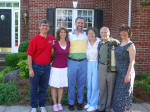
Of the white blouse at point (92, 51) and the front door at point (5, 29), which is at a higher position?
the front door at point (5, 29)

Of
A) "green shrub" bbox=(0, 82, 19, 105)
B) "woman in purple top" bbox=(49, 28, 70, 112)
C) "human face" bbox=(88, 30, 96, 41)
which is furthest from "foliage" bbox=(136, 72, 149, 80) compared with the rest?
"green shrub" bbox=(0, 82, 19, 105)

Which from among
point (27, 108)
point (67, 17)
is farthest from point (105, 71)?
point (67, 17)

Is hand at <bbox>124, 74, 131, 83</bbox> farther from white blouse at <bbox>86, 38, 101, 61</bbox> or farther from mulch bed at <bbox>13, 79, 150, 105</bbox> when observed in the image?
mulch bed at <bbox>13, 79, 150, 105</bbox>

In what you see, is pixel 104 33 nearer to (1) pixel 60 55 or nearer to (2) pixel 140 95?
(1) pixel 60 55

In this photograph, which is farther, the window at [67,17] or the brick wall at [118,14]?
the window at [67,17]

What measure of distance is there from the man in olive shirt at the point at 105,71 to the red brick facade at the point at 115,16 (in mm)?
3479

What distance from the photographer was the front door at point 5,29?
40.4 ft

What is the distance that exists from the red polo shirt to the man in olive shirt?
3.47ft

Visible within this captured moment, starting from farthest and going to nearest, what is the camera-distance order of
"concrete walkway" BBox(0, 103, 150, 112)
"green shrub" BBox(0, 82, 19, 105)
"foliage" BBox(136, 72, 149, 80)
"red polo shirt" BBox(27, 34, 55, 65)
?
"foliage" BBox(136, 72, 149, 80) < "green shrub" BBox(0, 82, 19, 105) < "concrete walkway" BBox(0, 103, 150, 112) < "red polo shirt" BBox(27, 34, 55, 65)

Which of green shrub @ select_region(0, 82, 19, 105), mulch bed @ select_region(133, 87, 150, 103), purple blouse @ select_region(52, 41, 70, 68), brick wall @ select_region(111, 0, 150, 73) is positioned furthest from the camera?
brick wall @ select_region(111, 0, 150, 73)

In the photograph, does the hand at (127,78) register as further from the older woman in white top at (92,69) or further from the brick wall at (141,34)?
the brick wall at (141,34)

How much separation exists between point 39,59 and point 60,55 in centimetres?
46

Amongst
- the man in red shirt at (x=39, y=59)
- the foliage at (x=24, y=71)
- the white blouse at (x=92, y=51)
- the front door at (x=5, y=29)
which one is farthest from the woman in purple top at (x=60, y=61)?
the front door at (x=5, y=29)

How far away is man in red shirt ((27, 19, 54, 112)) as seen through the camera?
5.47 metres
